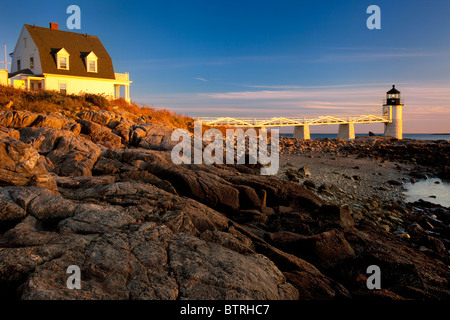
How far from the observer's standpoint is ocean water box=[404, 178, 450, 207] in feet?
51.6

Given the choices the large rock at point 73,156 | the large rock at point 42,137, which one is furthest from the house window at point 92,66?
the large rock at point 73,156

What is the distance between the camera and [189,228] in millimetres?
6484

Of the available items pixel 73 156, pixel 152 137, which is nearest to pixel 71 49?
pixel 152 137

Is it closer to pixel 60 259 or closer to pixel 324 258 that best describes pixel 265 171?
pixel 324 258

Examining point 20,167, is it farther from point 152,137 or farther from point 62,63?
point 62,63

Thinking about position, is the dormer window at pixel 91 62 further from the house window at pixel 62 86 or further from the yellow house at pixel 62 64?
the house window at pixel 62 86

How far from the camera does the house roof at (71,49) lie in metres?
30.2

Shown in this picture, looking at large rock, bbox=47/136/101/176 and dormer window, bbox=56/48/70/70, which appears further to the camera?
dormer window, bbox=56/48/70/70

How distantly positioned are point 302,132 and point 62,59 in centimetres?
2890

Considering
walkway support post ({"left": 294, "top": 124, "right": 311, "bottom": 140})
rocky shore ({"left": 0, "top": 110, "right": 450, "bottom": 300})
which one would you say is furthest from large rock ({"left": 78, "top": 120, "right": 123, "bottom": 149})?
walkway support post ({"left": 294, "top": 124, "right": 311, "bottom": 140})

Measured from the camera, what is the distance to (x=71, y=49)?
3234 cm

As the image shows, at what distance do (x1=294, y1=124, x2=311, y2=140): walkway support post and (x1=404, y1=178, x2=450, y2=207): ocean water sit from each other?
70.0 feet

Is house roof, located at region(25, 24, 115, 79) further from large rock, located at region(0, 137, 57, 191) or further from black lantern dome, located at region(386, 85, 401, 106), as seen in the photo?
black lantern dome, located at region(386, 85, 401, 106)

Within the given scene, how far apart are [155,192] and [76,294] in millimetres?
4268
